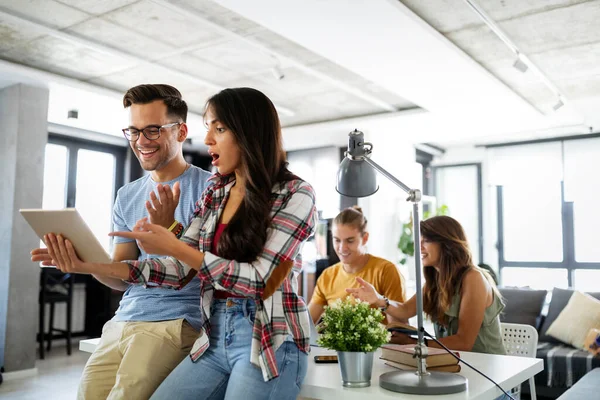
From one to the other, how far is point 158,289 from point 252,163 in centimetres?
52

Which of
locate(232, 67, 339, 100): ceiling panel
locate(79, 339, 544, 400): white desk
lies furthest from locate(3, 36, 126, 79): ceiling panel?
locate(79, 339, 544, 400): white desk

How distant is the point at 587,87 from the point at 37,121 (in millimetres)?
5528

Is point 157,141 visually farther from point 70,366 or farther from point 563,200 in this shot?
point 563,200

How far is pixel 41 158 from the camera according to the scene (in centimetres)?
547

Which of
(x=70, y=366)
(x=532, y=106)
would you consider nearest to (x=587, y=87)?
(x=532, y=106)

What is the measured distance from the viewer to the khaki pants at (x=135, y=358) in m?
1.59

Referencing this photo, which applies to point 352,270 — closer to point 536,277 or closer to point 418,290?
point 418,290

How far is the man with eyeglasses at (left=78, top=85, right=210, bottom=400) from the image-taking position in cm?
162

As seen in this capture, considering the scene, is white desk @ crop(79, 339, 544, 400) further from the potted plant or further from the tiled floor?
the tiled floor

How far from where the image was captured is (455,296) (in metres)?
2.61

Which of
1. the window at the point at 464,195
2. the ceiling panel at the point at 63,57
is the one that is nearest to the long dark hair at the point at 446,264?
the ceiling panel at the point at 63,57

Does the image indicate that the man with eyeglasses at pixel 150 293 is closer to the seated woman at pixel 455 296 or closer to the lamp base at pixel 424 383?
the lamp base at pixel 424 383

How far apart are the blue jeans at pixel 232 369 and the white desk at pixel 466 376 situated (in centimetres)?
18

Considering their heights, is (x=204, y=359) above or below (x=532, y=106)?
below
